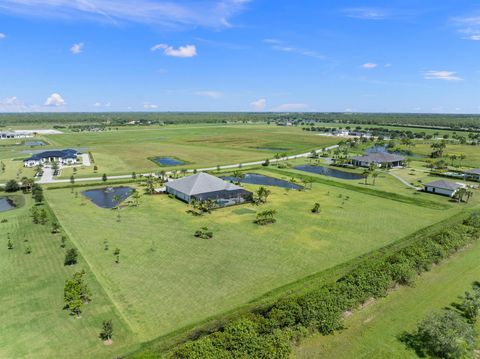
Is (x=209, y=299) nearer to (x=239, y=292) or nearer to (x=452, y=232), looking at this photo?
(x=239, y=292)

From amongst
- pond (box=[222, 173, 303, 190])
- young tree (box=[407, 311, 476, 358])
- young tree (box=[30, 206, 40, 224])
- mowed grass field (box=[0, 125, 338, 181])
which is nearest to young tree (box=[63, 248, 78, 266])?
young tree (box=[30, 206, 40, 224])

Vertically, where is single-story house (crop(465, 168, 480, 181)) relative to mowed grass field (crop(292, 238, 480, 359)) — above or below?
above

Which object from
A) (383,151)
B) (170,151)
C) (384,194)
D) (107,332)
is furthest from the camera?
(383,151)

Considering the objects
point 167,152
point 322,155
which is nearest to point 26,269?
point 167,152

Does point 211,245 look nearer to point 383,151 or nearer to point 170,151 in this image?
point 170,151

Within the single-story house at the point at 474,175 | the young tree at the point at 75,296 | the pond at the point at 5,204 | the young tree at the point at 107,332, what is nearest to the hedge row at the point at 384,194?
the single-story house at the point at 474,175

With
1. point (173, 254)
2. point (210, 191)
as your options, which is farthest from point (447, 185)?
point (173, 254)

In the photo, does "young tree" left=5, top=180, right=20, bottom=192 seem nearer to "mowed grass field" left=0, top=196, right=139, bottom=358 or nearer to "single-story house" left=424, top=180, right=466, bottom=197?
"mowed grass field" left=0, top=196, right=139, bottom=358

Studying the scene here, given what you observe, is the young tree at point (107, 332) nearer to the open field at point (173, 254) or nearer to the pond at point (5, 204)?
the open field at point (173, 254)
